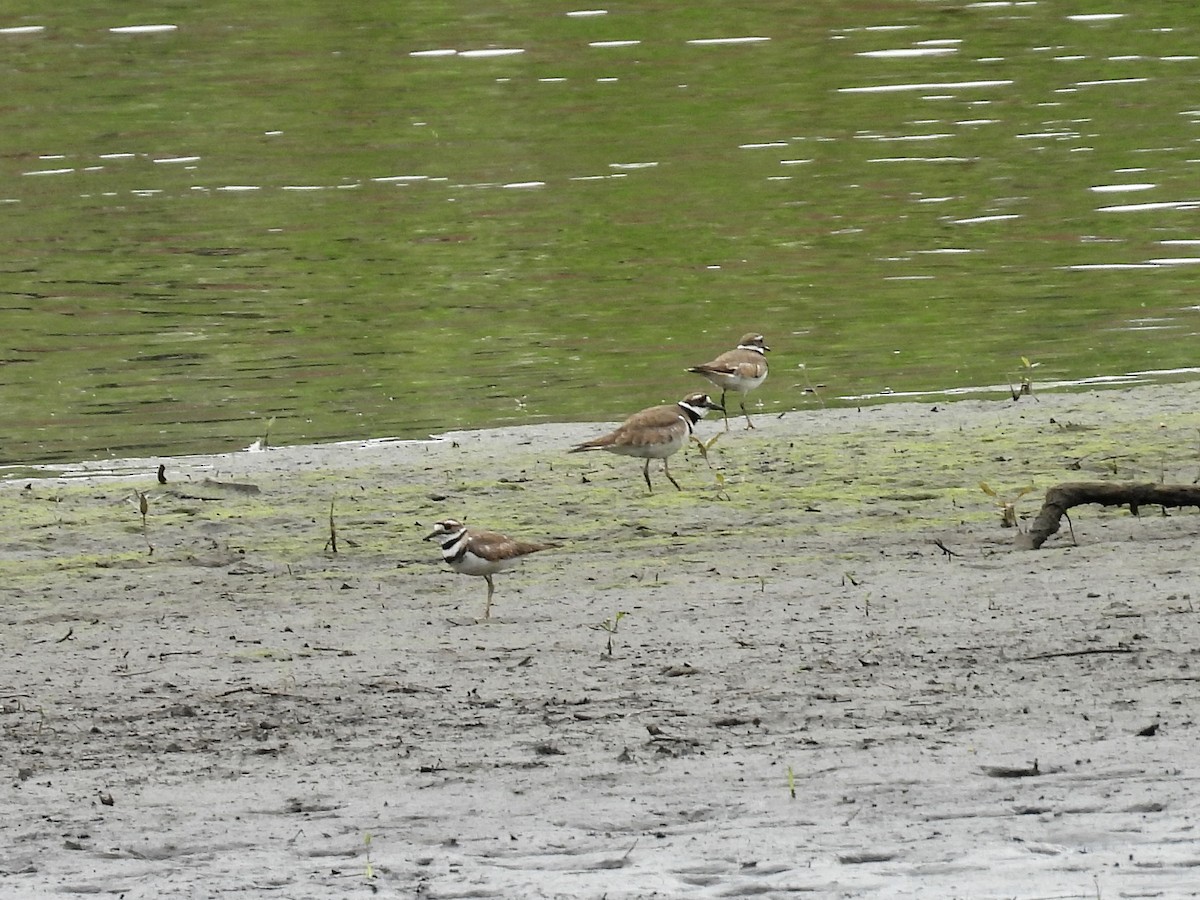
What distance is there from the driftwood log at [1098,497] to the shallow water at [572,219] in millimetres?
4902

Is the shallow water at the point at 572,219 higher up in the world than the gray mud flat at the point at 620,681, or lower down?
lower down

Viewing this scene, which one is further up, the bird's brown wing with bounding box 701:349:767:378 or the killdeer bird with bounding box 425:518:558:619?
the killdeer bird with bounding box 425:518:558:619

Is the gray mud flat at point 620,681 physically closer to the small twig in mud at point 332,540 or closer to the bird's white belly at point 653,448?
the small twig in mud at point 332,540

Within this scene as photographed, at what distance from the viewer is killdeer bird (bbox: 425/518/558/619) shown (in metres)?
9.09

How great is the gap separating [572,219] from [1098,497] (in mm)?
13971

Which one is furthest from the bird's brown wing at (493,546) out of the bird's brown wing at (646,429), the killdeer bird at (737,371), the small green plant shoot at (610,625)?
the killdeer bird at (737,371)

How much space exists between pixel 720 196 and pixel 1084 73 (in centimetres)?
1101

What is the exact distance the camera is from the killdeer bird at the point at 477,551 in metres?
9.09

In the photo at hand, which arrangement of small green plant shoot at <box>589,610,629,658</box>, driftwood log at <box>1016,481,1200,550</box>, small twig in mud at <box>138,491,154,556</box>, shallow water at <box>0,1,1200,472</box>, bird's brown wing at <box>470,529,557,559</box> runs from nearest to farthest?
small green plant shoot at <box>589,610,629,658</box>, bird's brown wing at <box>470,529,557,559</box>, driftwood log at <box>1016,481,1200,550</box>, small twig in mud at <box>138,491,154,556</box>, shallow water at <box>0,1,1200,472</box>

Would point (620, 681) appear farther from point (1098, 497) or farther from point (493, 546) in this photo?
point (1098, 497)

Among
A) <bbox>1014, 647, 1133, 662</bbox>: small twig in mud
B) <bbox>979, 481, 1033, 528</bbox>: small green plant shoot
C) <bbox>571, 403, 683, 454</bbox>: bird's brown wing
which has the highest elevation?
<bbox>1014, 647, 1133, 662</bbox>: small twig in mud

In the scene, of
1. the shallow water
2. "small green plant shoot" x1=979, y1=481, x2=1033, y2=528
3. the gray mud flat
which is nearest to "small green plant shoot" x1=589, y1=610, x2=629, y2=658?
the gray mud flat

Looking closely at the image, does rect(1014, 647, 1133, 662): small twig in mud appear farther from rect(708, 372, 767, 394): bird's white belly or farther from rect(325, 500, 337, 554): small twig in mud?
rect(708, 372, 767, 394): bird's white belly

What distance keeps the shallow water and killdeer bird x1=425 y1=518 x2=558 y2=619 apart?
15.8 feet
